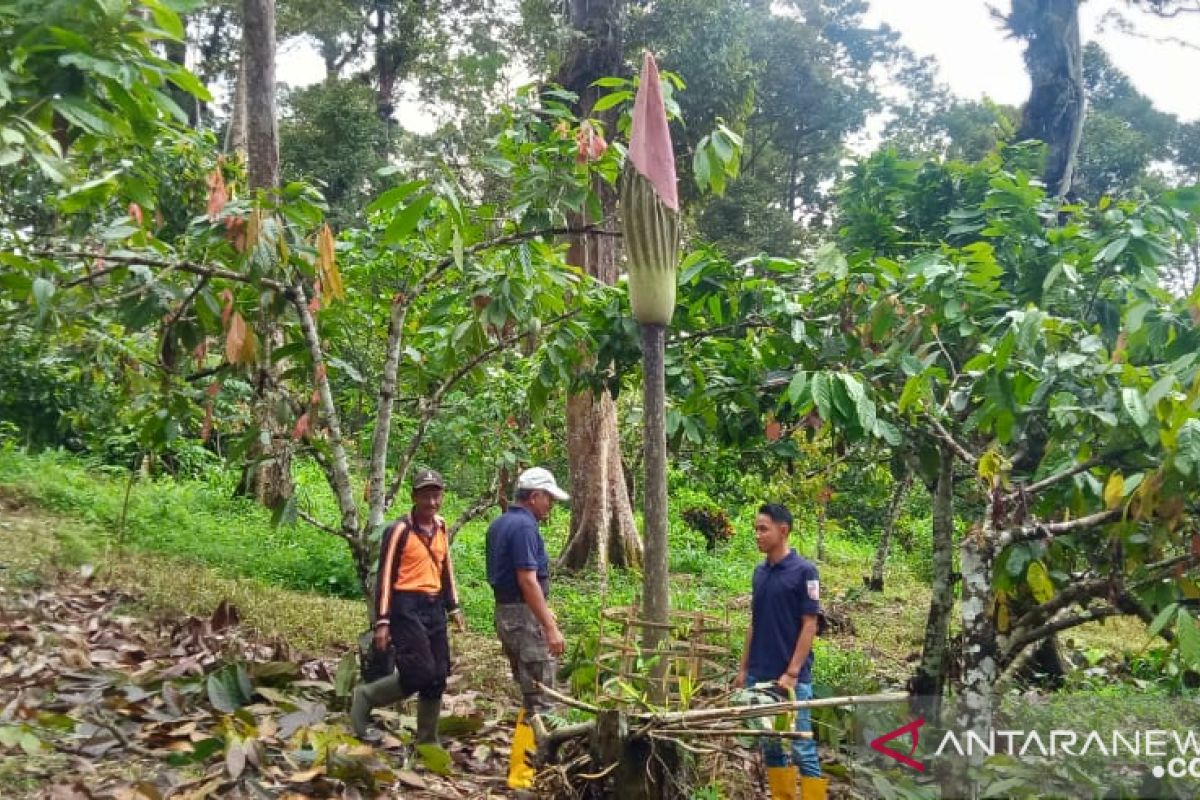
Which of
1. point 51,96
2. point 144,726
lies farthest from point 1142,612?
point 144,726

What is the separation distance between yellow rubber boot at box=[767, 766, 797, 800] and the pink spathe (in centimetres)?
A: 217

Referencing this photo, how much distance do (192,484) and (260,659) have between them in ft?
22.4

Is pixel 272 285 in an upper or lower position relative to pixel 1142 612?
upper

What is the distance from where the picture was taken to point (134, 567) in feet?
23.4

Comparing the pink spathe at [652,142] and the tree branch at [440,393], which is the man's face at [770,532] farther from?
the tree branch at [440,393]

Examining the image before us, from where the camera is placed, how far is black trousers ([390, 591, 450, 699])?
396 cm

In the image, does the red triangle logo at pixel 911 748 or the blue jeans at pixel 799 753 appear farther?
the red triangle logo at pixel 911 748

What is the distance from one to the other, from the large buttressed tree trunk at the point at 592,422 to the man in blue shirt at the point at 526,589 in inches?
198

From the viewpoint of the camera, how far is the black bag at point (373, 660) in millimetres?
4076

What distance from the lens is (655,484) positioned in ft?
10.1

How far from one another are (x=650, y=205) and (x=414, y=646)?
7.04ft

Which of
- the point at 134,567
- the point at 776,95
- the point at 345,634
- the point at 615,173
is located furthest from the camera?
the point at 776,95

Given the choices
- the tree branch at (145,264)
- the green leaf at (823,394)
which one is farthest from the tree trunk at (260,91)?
Answer: the green leaf at (823,394)

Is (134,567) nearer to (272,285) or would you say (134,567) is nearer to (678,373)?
(272,285)
